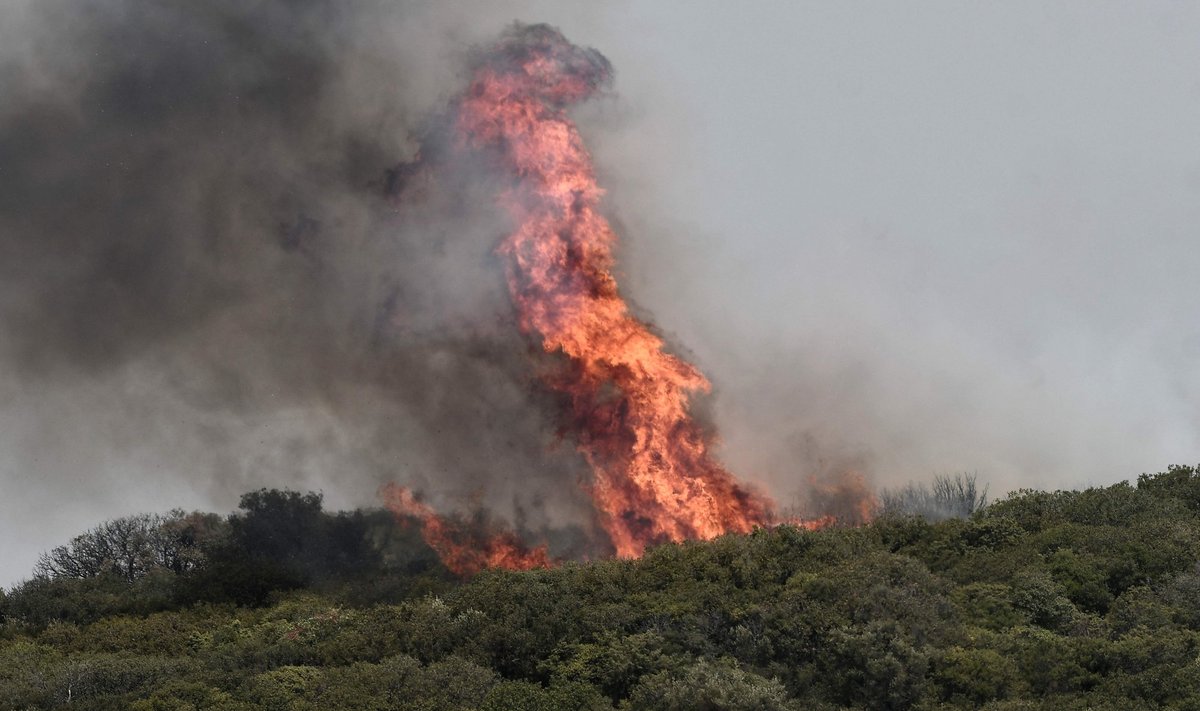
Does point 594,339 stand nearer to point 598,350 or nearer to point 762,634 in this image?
point 598,350

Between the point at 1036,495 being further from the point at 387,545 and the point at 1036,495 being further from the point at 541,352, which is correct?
the point at 387,545

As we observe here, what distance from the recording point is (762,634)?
6812 cm

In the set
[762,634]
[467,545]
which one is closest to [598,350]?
[467,545]

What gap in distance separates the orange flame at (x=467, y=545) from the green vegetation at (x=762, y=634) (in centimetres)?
586

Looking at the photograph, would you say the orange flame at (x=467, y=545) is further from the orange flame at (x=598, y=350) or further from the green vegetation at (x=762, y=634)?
the orange flame at (x=598, y=350)

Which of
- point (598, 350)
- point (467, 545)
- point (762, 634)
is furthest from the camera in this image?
point (467, 545)

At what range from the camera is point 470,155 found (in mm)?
94438

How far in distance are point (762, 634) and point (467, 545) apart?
38037mm

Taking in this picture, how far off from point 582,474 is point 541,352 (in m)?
7.99

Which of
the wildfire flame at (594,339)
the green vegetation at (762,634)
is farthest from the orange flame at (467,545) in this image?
the wildfire flame at (594,339)

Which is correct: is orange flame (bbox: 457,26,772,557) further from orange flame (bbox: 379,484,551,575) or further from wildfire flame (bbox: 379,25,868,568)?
orange flame (bbox: 379,484,551,575)

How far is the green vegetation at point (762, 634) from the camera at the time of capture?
62.9m

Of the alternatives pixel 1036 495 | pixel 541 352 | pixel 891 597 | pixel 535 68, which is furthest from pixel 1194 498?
pixel 535 68

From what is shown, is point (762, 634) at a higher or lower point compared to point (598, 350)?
lower
